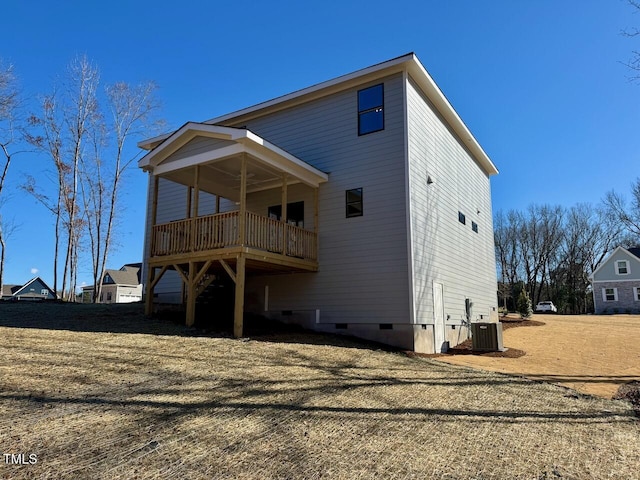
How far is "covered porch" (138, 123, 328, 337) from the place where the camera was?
10.6 metres

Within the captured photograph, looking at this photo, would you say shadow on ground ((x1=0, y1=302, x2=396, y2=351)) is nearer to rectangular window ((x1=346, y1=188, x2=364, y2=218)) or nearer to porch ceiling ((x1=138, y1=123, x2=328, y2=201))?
rectangular window ((x1=346, y1=188, x2=364, y2=218))

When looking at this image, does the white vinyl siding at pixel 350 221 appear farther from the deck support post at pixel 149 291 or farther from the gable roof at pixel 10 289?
the gable roof at pixel 10 289

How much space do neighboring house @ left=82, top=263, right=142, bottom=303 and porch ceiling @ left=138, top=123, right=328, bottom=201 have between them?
35380 mm

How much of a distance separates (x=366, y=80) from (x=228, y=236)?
625cm

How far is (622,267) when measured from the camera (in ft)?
125

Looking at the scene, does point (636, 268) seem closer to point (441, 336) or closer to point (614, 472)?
point (441, 336)

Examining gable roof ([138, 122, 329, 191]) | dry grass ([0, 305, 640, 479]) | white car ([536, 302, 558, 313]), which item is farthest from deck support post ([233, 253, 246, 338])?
white car ([536, 302, 558, 313])

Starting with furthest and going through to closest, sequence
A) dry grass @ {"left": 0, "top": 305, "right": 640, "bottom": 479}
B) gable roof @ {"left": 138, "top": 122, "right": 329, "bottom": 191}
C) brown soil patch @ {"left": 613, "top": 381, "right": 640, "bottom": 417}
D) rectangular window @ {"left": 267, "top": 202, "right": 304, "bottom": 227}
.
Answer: rectangular window @ {"left": 267, "top": 202, "right": 304, "bottom": 227}
gable roof @ {"left": 138, "top": 122, "right": 329, "bottom": 191}
brown soil patch @ {"left": 613, "top": 381, "right": 640, "bottom": 417}
dry grass @ {"left": 0, "top": 305, "right": 640, "bottom": 479}

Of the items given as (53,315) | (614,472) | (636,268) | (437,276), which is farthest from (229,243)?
(636,268)

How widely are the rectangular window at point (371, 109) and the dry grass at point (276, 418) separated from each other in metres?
7.23

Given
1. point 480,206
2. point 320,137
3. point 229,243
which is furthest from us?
point 480,206

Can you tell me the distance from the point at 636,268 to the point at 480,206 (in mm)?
26814

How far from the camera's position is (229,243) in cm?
1069

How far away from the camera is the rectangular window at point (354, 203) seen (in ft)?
41.3
